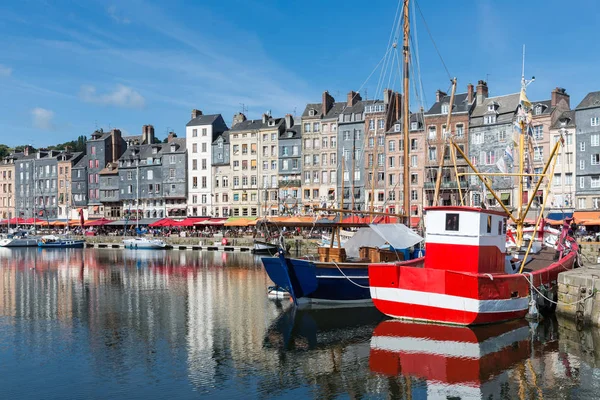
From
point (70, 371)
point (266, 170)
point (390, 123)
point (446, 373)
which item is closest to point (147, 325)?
point (70, 371)

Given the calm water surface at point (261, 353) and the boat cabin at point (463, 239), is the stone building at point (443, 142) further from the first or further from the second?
the boat cabin at point (463, 239)

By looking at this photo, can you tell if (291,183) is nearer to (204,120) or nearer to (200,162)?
(200,162)

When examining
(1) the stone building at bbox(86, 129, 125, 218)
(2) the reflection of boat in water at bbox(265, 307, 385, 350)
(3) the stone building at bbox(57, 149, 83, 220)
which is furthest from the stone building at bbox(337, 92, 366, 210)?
(3) the stone building at bbox(57, 149, 83, 220)

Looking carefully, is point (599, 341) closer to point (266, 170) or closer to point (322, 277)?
point (322, 277)

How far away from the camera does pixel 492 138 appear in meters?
76.6

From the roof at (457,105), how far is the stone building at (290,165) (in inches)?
847

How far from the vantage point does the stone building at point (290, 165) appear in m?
94.0

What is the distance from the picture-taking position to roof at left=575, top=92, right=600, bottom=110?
69500mm

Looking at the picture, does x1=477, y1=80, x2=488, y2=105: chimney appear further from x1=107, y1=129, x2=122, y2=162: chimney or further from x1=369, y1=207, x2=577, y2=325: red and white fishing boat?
x1=107, y1=129, x2=122, y2=162: chimney

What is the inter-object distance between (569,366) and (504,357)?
2.23 metres

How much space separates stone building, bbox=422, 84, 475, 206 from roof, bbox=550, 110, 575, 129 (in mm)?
10914

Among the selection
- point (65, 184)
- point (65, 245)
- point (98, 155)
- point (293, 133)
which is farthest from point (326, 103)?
point (65, 184)

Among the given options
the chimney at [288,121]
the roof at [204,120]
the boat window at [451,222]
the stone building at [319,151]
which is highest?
the roof at [204,120]

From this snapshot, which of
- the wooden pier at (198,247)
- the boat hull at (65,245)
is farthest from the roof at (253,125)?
the boat hull at (65,245)
